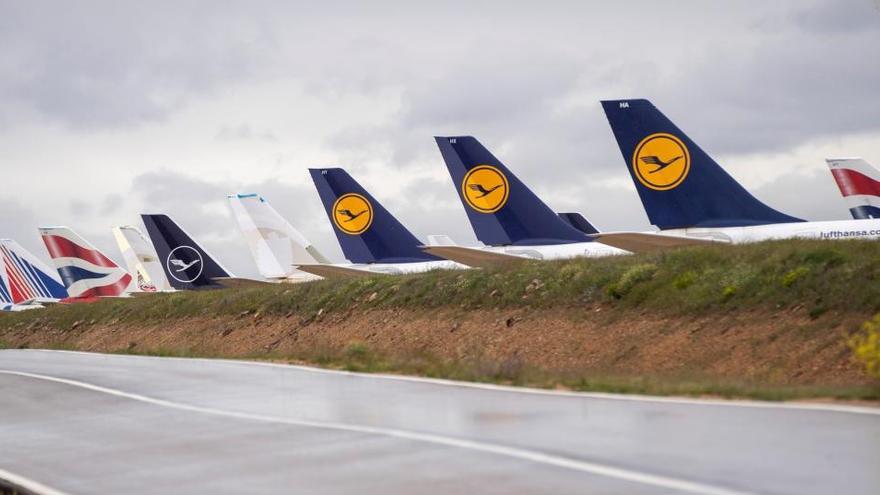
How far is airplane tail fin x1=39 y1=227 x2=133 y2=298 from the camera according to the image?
2370 inches

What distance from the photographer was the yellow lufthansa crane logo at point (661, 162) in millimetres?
31203

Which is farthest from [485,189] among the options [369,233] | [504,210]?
[369,233]

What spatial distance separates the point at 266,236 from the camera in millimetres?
51000

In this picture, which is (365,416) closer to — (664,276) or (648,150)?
(664,276)

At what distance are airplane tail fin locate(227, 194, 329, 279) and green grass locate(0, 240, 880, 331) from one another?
9.55 metres

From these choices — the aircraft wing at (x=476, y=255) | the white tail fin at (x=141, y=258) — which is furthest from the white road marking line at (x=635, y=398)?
the white tail fin at (x=141, y=258)

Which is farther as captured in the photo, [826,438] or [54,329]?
[54,329]

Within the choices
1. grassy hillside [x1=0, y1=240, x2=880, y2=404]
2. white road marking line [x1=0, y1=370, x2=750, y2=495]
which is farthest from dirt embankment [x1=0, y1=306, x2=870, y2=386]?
white road marking line [x1=0, y1=370, x2=750, y2=495]

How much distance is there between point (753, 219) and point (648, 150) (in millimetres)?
3470

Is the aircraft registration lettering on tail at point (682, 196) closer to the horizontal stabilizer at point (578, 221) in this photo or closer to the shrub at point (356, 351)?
the shrub at point (356, 351)

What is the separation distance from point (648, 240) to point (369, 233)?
1758 cm

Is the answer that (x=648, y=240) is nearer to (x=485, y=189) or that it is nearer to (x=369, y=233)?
(x=485, y=189)

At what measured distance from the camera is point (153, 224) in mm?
54125

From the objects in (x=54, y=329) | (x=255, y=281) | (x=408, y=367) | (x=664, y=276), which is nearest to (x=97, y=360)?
(x=408, y=367)
